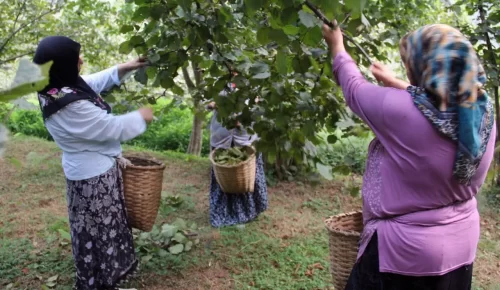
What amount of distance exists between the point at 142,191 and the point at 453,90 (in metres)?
1.99

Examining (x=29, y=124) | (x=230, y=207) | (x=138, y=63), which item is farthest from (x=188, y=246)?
(x=29, y=124)

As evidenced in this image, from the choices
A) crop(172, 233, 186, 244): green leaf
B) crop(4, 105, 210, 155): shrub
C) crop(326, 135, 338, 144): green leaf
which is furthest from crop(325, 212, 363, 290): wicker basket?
crop(4, 105, 210, 155): shrub

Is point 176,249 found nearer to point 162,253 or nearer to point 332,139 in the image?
point 162,253

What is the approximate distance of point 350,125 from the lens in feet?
6.54

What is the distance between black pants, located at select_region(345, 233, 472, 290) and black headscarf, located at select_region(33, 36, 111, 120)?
1.64 m

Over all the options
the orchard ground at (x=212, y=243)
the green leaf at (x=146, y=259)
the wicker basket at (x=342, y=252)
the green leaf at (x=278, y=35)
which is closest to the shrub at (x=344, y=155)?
the wicker basket at (x=342, y=252)

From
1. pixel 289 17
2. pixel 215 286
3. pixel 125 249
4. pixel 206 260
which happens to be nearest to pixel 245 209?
pixel 206 260

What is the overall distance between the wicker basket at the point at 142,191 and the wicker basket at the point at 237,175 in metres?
0.92

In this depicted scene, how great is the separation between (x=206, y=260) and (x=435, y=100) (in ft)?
8.62

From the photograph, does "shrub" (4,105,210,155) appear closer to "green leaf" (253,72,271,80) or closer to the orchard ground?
the orchard ground

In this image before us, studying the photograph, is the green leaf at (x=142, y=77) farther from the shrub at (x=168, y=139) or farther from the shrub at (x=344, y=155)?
the shrub at (x=168, y=139)

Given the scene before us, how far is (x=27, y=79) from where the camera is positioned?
364 millimetres

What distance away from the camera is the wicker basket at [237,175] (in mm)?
3822

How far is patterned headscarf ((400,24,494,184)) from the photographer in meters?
1.39
